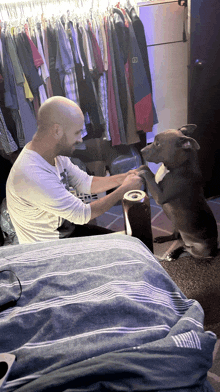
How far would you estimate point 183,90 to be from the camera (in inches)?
103

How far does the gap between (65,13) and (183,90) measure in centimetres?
115

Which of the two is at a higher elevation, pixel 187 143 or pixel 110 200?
pixel 187 143

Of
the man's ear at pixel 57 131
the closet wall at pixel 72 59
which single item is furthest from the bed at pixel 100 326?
the closet wall at pixel 72 59

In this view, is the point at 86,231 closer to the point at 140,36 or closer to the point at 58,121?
the point at 58,121

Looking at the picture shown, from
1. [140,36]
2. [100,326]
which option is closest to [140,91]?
[140,36]

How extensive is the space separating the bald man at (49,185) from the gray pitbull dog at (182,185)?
0.21 meters

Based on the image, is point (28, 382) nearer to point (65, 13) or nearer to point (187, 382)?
point (187, 382)

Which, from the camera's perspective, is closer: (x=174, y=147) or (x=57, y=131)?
(x=57, y=131)

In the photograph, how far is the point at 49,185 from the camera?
1.45 m

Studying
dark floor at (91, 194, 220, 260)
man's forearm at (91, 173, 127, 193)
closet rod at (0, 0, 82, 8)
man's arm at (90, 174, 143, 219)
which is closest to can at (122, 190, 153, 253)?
man's arm at (90, 174, 143, 219)

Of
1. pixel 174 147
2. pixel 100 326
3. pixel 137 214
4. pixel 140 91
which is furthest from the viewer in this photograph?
pixel 140 91

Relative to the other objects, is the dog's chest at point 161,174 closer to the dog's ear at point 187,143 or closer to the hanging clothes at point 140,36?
the dog's ear at point 187,143

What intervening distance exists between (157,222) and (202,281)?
738 mm

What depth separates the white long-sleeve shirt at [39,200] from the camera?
1.44 m
